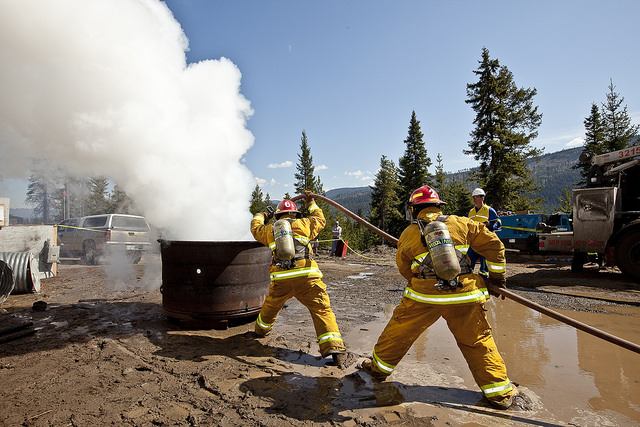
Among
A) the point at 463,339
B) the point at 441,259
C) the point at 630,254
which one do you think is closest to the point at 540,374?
the point at 463,339

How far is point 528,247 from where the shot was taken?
15078mm

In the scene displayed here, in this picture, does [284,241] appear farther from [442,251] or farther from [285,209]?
[442,251]

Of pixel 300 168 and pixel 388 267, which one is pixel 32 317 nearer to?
pixel 388 267

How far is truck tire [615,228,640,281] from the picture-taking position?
8055 mm

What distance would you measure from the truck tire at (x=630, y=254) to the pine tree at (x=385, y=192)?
1059 inches

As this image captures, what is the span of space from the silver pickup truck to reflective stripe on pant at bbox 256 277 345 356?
31.9 feet

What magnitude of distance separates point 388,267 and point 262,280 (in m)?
7.93

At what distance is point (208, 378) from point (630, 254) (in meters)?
9.57

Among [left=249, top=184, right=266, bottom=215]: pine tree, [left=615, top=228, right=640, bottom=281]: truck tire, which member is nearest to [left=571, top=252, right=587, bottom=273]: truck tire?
[left=615, top=228, right=640, bottom=281]: truck tire

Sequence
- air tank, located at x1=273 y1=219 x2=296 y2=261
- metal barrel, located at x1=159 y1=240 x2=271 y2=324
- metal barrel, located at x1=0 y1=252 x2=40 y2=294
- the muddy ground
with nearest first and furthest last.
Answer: the muddy ground < air tank, located at x1=273 y1=219 x2=296 y2=261 < metal barrel, located at x1=159 y1=240 x2=271 y2=324 < metal barrel, located at x1=0 y1=252 x2=40 y2=294

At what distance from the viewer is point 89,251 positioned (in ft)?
44.2

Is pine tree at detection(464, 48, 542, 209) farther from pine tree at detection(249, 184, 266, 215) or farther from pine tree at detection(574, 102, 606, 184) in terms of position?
pine tree at detection(249, 184, 266, 215)

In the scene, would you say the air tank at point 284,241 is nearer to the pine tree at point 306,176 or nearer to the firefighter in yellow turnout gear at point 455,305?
the firefighter in yellow turnout gear at point 455,305

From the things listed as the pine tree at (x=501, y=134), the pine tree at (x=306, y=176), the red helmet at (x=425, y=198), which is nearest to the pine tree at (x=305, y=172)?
the pine tree at (x=306, y=176)
